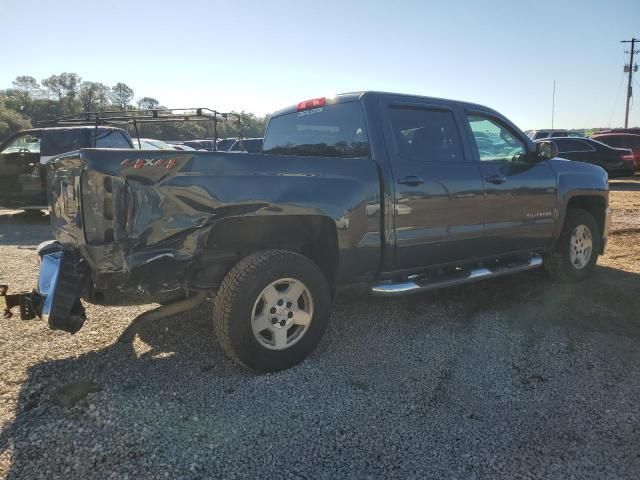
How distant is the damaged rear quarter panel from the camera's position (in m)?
2.93

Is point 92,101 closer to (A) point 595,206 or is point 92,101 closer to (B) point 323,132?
(B) point 323,132

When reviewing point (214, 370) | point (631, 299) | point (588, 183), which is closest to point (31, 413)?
point (214, 370)

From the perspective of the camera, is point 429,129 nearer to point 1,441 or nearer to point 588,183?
point 588,183

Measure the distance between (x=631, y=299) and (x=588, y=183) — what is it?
1.37 metres

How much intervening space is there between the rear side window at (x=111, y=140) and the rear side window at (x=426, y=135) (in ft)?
22.8

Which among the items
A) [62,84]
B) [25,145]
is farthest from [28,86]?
[25,145]

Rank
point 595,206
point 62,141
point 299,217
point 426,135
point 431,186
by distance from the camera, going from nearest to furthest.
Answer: point 299,217, point 431,186, point 426,135, point 595,206, point 62,141

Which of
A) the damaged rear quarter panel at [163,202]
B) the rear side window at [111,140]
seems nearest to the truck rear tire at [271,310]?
the damaged rear quarter panel at [163,202]

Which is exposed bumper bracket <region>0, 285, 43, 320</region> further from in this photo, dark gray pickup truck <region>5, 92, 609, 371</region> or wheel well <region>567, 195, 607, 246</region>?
wheel well <region>567, 195, 607, 246</region>

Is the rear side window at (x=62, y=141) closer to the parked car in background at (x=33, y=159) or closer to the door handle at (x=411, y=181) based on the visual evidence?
the parked car in background at (x=33, y=159)

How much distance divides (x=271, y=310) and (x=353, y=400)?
0.80 metres

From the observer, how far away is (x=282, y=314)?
347cm

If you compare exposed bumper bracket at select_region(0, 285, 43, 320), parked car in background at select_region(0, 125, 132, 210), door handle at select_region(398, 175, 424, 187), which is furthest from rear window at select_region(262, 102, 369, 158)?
parked car in background at select_region(0, 125, 132, 210)

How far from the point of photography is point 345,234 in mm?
3635
